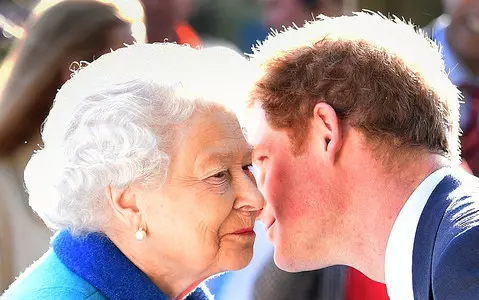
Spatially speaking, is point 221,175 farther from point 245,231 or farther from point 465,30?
point 465,30

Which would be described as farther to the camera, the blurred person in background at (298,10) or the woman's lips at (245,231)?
the blurred person in background at (298,10)

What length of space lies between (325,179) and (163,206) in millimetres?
525

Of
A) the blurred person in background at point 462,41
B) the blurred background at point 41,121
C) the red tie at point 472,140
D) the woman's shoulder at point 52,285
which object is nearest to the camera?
the woman's shoulder at point 52,285

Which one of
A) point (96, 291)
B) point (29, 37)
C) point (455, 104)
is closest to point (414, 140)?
point (455, 104)

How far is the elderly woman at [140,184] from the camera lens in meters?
2.47

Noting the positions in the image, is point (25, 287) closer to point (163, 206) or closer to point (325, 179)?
point (163, 206)

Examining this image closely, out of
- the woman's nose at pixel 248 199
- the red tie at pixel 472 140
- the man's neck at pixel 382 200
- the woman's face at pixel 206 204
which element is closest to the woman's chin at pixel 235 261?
the woman's face at pixel 206 204

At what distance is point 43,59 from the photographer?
4.12m

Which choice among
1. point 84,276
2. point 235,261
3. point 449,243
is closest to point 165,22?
point 235,261

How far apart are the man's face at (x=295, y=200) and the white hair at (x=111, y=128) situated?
303 mm

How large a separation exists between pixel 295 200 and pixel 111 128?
65 cm

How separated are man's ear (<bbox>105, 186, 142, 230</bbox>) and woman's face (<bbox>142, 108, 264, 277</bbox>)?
0.08 ft

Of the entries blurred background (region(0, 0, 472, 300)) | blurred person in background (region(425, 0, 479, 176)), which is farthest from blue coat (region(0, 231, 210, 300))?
blurred person in background (region(425, 0, 479, 176))

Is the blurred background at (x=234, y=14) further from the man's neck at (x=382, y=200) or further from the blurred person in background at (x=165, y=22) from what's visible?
the man's neck at (x=382, y=200)
